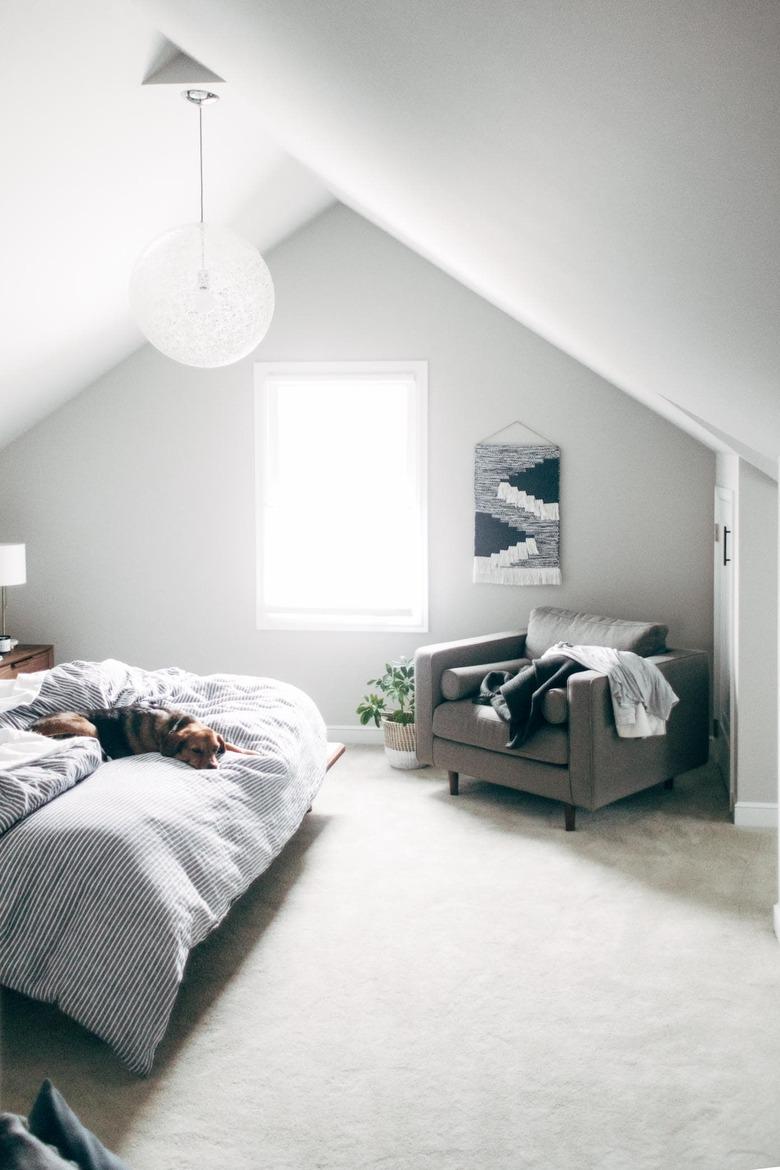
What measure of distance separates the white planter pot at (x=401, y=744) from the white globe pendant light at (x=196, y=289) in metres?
2.15

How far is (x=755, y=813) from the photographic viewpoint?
14.9 feet

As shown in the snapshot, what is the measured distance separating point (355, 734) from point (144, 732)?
2.34 meters

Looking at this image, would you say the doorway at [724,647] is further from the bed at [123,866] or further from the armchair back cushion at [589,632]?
the bed at [123,866]

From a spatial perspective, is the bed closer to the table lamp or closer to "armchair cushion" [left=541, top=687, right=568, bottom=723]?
"armchair cushion" [left=541, top=687, right=568, bottom=723]

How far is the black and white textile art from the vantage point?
574 cm

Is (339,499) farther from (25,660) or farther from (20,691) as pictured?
(20,691)

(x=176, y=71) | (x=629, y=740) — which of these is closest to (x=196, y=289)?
(x=176, y=71)

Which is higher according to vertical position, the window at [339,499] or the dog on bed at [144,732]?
the window at [339,499]

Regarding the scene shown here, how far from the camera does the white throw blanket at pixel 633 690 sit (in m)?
4.52

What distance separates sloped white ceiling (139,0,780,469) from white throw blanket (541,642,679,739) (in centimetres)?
163

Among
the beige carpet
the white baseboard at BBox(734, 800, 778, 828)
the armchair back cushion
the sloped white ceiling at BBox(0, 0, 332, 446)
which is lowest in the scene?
the beige carpet

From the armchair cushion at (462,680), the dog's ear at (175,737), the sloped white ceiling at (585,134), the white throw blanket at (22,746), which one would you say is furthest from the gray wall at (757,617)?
the white throw blanket at (22,746)

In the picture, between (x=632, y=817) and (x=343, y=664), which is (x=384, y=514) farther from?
(x=632, y=817)

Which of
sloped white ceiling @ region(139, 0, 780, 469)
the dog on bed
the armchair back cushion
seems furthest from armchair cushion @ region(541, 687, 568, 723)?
sloped white ceiling @ region(139, 0, 780, 469)
